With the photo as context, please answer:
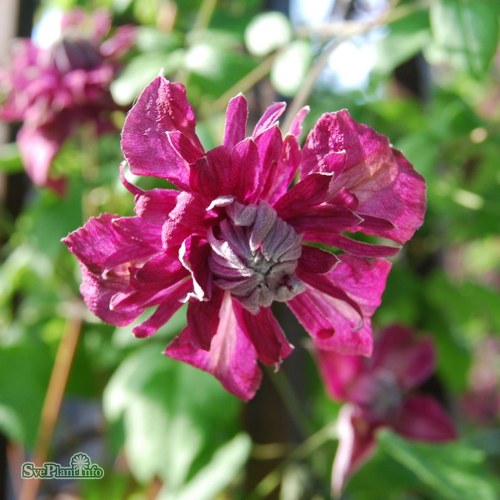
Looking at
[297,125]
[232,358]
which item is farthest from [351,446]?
[297,125]

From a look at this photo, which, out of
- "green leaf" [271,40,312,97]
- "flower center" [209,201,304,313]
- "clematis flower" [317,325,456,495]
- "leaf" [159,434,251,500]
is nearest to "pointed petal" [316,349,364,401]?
"clematis flower" [317,325,456,495]

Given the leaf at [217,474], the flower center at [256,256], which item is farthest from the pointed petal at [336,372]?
the flower center at [256,256]

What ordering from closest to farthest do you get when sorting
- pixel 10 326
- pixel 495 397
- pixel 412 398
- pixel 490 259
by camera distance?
pixel 412 398 → pixel 10 326 → pixel 490 259 → pixel 495 397

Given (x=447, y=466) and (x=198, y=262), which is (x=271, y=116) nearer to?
(x=198, y=262)

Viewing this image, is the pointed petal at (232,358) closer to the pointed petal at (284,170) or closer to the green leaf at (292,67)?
the pointed petal at (284,170)

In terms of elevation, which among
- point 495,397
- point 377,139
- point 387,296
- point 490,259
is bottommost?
point 495,397

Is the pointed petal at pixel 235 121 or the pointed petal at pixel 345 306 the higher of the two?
the pointed petal at pixel 235 121

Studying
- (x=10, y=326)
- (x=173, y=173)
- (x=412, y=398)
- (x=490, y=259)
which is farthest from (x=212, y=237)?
(x=490, y=259)

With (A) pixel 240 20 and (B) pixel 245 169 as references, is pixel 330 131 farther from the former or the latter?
(A) pixel 240 20
